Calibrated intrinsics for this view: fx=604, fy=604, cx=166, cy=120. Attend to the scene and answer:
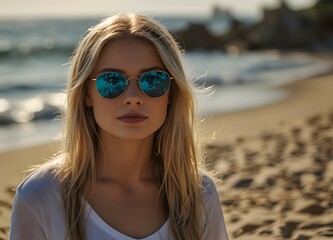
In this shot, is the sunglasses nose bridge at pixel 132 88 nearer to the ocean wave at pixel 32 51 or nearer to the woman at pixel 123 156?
the woman at pixel 123 156

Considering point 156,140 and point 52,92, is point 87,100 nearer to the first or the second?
point 156,140

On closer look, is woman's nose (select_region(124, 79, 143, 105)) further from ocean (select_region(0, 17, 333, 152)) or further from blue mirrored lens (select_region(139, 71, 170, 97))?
ocean (select_region(0, 17, 333, 152))

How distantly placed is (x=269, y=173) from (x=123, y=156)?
11.9 ft

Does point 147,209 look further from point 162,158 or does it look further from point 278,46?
point 278,46

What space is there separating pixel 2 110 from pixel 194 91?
10.4 m

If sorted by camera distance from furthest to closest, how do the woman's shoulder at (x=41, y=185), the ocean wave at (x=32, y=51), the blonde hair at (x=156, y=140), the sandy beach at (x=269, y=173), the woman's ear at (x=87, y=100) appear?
1. the ocean wave at (x=32, y=51)
2. the sandy beach at (x=269, y=173)
3. the woman's ear at (x=87, y=100)
4. the blonde hair at (x=156, y=140)
5. the woman's shoulder at (x=41, y=185)

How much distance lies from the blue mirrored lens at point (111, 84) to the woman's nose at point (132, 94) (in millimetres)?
21

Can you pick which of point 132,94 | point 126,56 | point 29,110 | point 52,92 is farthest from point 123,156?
point 52,92

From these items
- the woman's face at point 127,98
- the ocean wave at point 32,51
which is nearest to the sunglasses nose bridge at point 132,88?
the woman's face at point 127,98

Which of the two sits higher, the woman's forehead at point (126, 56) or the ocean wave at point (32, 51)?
the ocean wave at point (32, 51)

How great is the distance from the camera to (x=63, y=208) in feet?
7.78

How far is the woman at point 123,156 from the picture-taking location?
7.84 ft

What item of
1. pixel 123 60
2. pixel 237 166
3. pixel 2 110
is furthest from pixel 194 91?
pixel 2 110

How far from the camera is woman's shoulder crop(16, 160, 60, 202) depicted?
2346mm
